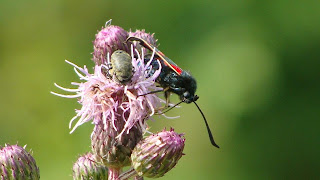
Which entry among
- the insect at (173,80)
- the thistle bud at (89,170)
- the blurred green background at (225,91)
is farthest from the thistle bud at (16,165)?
the blurred green background at (225,91)

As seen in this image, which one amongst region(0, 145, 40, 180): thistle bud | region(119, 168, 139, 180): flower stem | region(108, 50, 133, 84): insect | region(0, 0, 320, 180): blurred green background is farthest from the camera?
region(0, 0, 320, 180): blurred green background

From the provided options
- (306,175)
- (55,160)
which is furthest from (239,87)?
(55,160)

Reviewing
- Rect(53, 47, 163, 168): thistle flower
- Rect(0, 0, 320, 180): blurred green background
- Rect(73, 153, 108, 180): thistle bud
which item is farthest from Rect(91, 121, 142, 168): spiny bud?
Rect(0, 0, 320, 180): blurred green background

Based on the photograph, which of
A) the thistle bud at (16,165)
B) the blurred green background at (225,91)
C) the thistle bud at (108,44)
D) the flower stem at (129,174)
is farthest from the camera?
the blurred green background at (225,91)

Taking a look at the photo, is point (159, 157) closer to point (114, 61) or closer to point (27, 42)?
point (114, 61)

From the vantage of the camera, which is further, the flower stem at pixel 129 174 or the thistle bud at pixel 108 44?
the thistle bud at pixel 108 44

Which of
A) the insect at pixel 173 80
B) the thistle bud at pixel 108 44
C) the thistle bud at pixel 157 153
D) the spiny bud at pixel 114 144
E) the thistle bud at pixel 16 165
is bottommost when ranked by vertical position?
the thistle bud at pixel 157 153

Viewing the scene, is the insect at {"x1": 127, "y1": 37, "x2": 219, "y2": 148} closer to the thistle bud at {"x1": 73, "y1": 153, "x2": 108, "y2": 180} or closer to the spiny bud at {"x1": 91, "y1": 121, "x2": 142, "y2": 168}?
the spiny bud at {"x1": 91, "y1": 121, "x2": 142, "y2": 168}

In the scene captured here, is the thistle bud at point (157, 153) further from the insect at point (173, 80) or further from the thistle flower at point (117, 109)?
the insect at point (173, 80)
